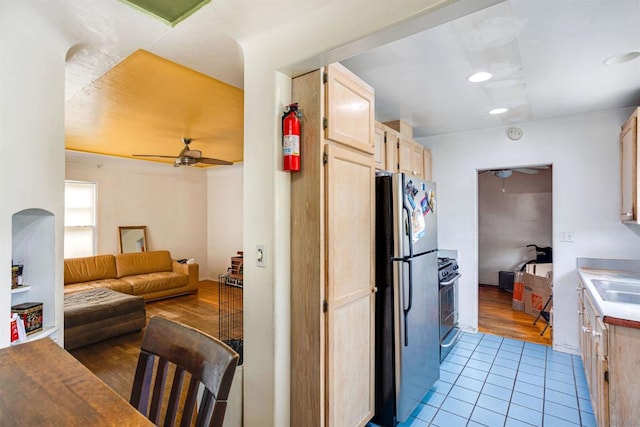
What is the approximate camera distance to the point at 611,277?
2.71 metres

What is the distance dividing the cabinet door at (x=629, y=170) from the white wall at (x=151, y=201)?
681cm

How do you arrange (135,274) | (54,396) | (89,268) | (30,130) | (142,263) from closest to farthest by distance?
(54,396) → (30,130) → (89,268) → (135,274) → (142,263)

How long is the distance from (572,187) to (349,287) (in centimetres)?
286

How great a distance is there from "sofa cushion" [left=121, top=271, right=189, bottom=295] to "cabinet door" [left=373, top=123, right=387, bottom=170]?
14.0 feet

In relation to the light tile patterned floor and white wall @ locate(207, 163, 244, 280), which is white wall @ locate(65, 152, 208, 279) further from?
the light tile patterned floor

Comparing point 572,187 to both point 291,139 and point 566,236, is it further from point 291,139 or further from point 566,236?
point 291,139

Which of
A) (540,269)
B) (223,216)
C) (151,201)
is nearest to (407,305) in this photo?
(540,269)

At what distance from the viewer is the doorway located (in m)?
5.57

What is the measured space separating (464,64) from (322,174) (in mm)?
1366

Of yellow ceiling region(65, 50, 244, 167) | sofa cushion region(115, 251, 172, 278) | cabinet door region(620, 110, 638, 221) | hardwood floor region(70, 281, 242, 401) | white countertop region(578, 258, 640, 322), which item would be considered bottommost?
hardwood floor region(70, 281, 242, 401)

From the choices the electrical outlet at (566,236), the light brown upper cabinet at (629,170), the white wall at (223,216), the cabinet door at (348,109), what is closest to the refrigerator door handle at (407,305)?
the cabinet door at (348,109)

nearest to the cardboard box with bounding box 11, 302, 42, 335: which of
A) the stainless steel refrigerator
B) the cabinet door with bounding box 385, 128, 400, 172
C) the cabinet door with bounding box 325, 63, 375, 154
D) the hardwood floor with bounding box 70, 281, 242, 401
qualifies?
the hardwood floor with bounding box 70, 281, 242, 401

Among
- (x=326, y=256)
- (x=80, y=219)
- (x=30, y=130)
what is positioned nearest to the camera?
(x=30, y=130)

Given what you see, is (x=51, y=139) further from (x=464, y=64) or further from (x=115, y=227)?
(x=115, y=227)
